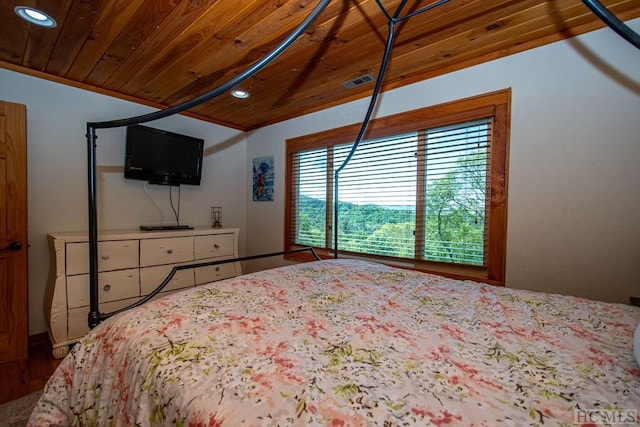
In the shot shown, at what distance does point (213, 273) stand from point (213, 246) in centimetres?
28

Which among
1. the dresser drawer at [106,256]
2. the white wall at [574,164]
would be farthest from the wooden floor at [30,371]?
the white wall at [574,164]

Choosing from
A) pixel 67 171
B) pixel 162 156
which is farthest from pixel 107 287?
pixel 162 156

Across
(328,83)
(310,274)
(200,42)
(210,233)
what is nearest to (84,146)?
(210,233)

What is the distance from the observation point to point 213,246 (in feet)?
9.25

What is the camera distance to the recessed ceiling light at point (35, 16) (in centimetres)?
148

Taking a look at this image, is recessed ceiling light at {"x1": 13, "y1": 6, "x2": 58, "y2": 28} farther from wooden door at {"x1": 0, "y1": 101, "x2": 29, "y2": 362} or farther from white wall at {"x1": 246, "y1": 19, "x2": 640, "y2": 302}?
white wall at {"x1": 246, "y1": 19, "x2": 640, "y2": 302}

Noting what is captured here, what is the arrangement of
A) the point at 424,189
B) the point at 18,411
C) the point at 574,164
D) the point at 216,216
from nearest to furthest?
the point at 18,411, the point at 574,164, the point at 424,189, the point at 216,216

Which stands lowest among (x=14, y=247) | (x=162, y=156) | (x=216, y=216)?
(x=14, y=247)

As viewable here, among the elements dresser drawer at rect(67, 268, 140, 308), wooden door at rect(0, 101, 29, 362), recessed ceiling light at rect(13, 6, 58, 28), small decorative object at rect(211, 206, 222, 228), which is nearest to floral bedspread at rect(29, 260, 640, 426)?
dresser drawer at rect(67, 268, 140, 308)

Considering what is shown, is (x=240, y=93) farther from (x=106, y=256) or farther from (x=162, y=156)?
(x=106, y=256)

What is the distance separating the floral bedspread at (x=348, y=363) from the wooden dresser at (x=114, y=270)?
140 centimetres

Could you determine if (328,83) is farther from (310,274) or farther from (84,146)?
(84,146)

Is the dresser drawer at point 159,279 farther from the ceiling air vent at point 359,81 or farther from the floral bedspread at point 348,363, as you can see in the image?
the ceiling air vent at point 359,81

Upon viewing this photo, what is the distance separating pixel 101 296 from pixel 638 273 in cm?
351
